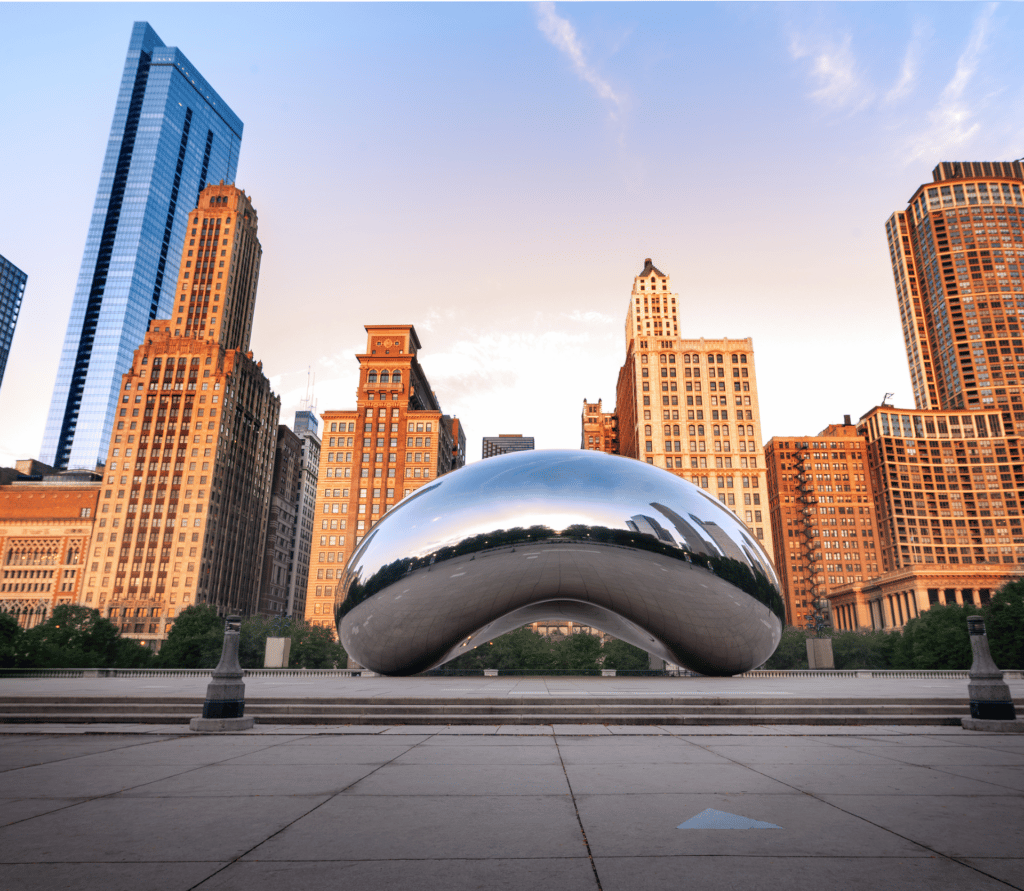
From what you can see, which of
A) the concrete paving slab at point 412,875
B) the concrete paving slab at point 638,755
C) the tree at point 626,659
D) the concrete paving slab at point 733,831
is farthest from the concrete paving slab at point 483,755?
the tree at point 626,659

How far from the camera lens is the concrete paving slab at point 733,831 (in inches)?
135

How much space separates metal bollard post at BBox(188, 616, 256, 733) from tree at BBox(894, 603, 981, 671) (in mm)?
44787

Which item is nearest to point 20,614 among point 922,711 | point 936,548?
point 922,711

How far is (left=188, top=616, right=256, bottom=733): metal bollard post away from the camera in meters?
8.81

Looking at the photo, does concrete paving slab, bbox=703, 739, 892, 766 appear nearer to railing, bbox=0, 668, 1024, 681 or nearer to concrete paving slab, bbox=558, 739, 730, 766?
concrete paving slab, bbox=558, 739, 730, 766

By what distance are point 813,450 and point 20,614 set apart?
545 ft

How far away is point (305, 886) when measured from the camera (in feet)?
9.60

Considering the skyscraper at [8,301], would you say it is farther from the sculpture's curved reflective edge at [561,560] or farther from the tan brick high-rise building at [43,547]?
the sculpture's curved reflective edge at [561,560]

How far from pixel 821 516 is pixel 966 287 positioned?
77326mm

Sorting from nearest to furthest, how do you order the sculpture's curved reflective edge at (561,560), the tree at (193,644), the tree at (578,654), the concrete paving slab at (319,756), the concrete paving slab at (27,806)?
the concrete paving slab at (27,806) < the concrete paving slab at (319,756) < the sculpture's curved reflective edge at (561,560) < the tree at (578,654) < the tree at (193,644)

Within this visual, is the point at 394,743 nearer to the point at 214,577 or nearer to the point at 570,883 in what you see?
the point at 570,883

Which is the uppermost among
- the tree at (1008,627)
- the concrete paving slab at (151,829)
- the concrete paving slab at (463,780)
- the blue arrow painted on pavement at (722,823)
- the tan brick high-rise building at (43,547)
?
the tan brick high-rise building at (43,547)

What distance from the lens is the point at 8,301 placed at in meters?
163

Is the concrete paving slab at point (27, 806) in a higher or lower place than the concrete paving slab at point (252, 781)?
higher
